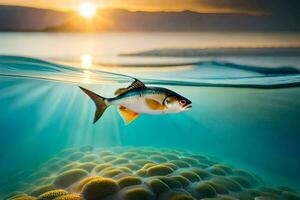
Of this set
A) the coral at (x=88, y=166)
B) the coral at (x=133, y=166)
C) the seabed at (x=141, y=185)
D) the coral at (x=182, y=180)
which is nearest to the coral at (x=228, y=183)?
the seabed at (x=141, y=185)

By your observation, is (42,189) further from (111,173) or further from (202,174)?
(202,174)

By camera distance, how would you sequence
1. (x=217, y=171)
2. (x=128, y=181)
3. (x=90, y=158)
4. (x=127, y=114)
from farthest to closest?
(x=90, y=158) → (x=217, y=171) → (x=128, y=181) → (x=127, y=114)

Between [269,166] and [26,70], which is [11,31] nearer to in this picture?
[26,70]

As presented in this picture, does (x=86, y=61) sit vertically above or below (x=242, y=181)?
above

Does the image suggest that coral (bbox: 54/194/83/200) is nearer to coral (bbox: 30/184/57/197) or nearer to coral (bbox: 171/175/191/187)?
coral (bbox: 30/184/57/197)

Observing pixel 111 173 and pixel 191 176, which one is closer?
pixel 111 173

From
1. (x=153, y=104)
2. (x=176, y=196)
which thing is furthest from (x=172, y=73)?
(x=153, y=104)

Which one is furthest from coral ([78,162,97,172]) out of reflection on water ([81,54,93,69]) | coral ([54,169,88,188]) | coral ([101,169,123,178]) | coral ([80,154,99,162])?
reflection on water ([81,54,93,69])
